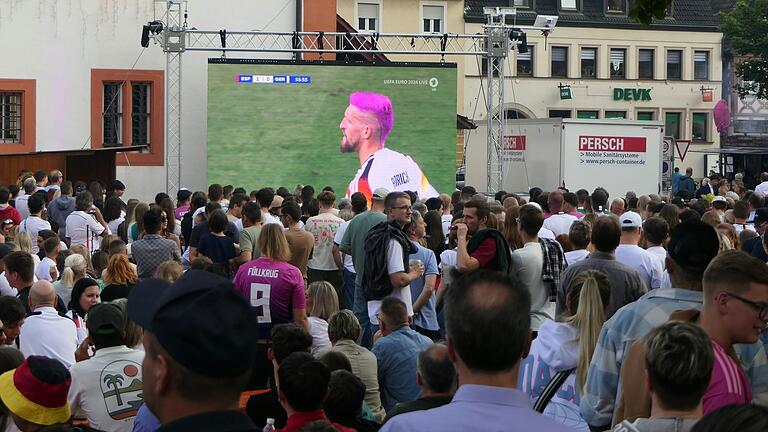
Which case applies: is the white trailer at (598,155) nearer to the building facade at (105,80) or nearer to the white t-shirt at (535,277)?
the building facade at (105,80)

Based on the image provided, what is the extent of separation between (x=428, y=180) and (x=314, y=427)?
22.6 m

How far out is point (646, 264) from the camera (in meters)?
10.2

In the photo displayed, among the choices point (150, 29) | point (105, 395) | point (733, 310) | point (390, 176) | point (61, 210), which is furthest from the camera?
point (390, 176)

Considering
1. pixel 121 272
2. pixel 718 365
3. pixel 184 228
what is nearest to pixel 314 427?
pixel 718 365

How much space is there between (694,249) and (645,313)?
37 cm

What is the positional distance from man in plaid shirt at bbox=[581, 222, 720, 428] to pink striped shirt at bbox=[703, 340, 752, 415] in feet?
1.89

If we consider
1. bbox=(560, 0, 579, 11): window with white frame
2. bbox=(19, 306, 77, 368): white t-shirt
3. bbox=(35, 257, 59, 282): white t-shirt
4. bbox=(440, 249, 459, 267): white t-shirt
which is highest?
bbox=(560, 0, 579, 11): window with white frame

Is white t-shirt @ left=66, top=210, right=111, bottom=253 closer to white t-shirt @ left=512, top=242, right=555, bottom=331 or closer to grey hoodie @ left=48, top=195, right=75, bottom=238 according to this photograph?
grey hoodie @ left=48, top=195, right=75, bottom=238

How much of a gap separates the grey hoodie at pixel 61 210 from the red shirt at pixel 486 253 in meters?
9.13

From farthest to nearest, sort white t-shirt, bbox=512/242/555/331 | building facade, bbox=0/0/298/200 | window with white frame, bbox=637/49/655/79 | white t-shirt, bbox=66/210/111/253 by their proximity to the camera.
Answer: window with white frame, bbox=637/49/655/79, building facade, bbox=0/0/298/200, white t-shirt, bbox=66/210/111/253, white t-shirt, bbox=512/242/555/331

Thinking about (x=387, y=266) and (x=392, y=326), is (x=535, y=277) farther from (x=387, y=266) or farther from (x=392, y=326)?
(x=387, y=266)

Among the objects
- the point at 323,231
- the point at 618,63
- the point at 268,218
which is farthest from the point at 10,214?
the point at 618,63

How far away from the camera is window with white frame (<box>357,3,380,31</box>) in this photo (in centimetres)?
5406

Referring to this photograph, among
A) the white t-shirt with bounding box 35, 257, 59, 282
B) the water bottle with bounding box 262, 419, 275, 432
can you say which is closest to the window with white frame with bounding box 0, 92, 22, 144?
the white t-shirt with bounding box 35, 257, 59, 282
